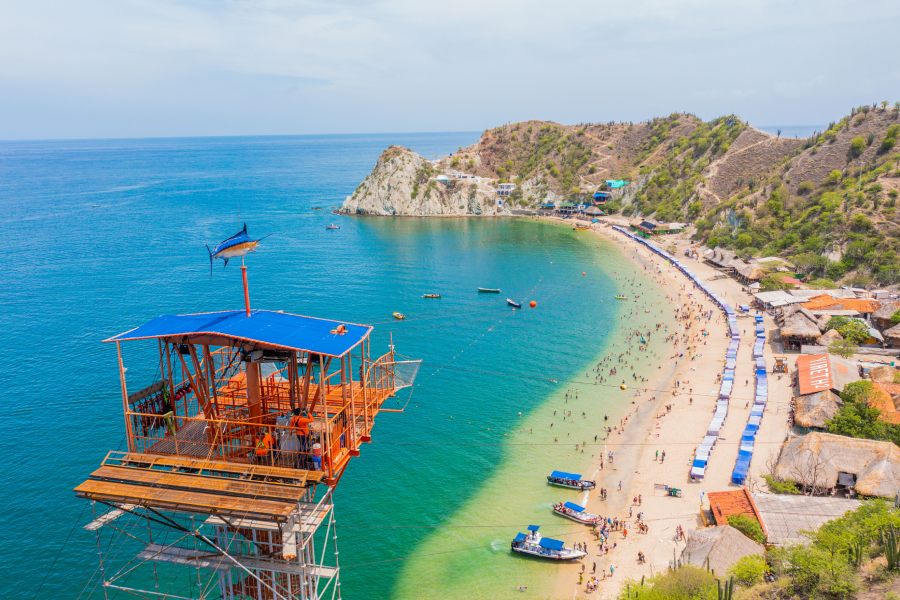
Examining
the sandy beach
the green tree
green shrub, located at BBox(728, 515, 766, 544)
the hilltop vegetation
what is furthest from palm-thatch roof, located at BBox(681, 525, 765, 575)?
the hilltop vegetation

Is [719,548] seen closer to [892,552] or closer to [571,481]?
[892,552]

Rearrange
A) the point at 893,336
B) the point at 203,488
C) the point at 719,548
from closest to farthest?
the point at 203,488
the point at 719,548
the point at 893,336

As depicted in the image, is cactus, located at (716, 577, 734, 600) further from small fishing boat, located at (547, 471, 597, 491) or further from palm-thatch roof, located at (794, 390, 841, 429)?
palm-thatch roof, located at (794, 390, 841, 429)

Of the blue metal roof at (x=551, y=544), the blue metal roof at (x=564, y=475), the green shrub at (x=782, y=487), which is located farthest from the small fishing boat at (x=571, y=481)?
the green shrub at (x=782, y=487)

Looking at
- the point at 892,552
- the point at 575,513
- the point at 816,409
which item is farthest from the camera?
the point at 816,409

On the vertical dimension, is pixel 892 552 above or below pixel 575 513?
above

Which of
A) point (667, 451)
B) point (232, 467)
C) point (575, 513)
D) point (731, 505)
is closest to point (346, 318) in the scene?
point (667, 451)
